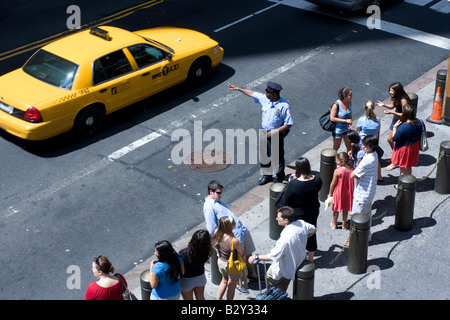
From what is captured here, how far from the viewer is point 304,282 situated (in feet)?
27.1

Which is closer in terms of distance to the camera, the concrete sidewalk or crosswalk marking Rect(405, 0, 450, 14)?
the concrete sidewalk

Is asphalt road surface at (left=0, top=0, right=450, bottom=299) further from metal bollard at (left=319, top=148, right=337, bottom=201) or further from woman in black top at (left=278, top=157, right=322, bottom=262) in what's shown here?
woman in black top at (left=278, top=157, right=322, bottom=262)

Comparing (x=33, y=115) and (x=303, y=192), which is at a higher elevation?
(x=303, y=192)

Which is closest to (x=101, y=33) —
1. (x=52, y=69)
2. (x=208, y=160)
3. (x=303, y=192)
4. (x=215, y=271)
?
(x=52, y=69)

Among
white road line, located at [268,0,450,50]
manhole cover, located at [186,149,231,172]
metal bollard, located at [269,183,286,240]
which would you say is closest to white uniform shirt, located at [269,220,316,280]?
metal bollard, located at [269,183,286,240]

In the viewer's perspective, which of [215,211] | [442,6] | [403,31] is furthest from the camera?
[442,6]

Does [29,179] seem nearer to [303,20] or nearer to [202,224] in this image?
[202,224]

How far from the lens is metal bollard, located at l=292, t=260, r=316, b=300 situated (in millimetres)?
8211

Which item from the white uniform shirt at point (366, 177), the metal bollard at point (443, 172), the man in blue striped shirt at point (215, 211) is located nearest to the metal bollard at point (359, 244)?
the white uniform shirt at point (366, 177)

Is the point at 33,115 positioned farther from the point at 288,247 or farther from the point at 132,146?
the point at 288,247

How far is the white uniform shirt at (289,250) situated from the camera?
26.6ft

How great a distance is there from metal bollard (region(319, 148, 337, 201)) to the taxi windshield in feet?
16.0

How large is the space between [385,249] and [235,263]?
2.61m

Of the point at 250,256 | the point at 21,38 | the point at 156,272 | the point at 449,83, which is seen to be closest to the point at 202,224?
the point at 250,256
